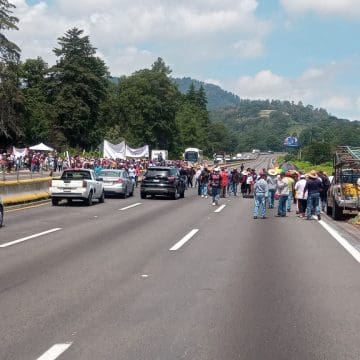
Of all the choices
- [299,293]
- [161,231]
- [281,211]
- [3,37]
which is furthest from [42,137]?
[299,293]

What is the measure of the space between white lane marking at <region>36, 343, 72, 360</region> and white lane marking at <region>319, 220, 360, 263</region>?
7.54 meters

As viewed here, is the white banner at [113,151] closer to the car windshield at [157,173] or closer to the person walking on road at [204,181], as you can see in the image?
the person walking on road at [204,181]

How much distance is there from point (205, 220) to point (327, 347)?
1456 cm

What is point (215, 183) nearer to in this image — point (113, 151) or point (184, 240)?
point (184, 240)

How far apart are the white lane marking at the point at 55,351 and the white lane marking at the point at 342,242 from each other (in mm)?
7545

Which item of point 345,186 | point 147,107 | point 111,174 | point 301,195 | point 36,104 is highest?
point 147,107

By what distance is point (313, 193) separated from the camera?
21797 millimetres

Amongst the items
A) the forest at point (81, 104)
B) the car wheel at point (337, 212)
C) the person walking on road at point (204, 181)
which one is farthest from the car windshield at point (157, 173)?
the forest at point (81, 104)

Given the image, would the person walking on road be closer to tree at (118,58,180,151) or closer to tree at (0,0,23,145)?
tree at (0,0,23,145)

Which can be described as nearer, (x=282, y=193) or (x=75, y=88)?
(x=282, y=193)

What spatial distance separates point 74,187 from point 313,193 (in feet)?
32.3

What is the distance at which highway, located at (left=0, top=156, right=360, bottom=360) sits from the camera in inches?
245

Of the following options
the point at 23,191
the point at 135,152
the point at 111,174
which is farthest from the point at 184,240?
the point at 135,152

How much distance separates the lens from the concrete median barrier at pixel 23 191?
24675 mm
